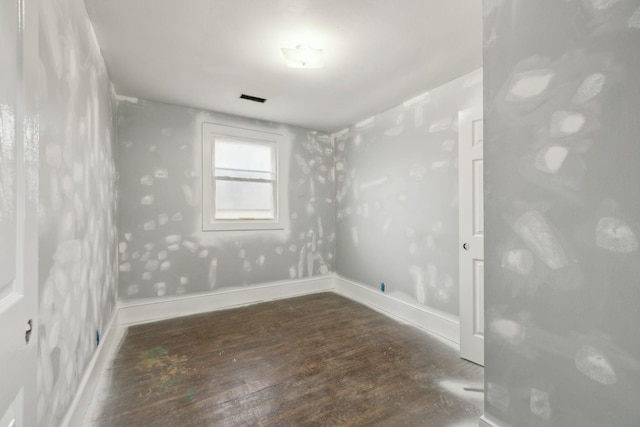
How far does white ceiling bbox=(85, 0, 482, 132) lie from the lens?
191cm

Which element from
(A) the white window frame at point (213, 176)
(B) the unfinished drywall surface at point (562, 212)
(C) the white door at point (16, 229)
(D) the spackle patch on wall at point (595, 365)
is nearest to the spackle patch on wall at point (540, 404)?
(B) the unfinished drywall surface at point (562, 212)

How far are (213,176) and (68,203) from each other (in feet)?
7.46

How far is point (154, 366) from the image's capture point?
2.40 m

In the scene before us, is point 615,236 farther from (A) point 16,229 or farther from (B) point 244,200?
(B) point 244,200

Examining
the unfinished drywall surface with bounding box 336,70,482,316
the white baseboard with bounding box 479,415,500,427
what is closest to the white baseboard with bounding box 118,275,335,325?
the unfinished drywall surface with bounding box 336,70,482,316

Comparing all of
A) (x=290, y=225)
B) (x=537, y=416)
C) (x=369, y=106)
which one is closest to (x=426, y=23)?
(x=369, y=106)

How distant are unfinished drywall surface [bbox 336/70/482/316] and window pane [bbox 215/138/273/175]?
1.22 metres

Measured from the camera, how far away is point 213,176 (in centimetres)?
382

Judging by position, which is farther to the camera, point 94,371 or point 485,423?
point 94,371

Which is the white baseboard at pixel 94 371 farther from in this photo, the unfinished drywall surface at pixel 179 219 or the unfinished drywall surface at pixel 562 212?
the unfinished drywall surface at pixel 562 212

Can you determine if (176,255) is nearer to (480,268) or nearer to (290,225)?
(290,225)

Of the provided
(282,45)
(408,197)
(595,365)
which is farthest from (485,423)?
(282,45)

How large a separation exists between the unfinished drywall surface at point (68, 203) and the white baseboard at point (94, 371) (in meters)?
0.06

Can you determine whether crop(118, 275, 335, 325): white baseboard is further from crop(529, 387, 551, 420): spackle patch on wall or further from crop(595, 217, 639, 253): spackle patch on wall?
crop(595, 217, 639, 253): spackle patch on wall
